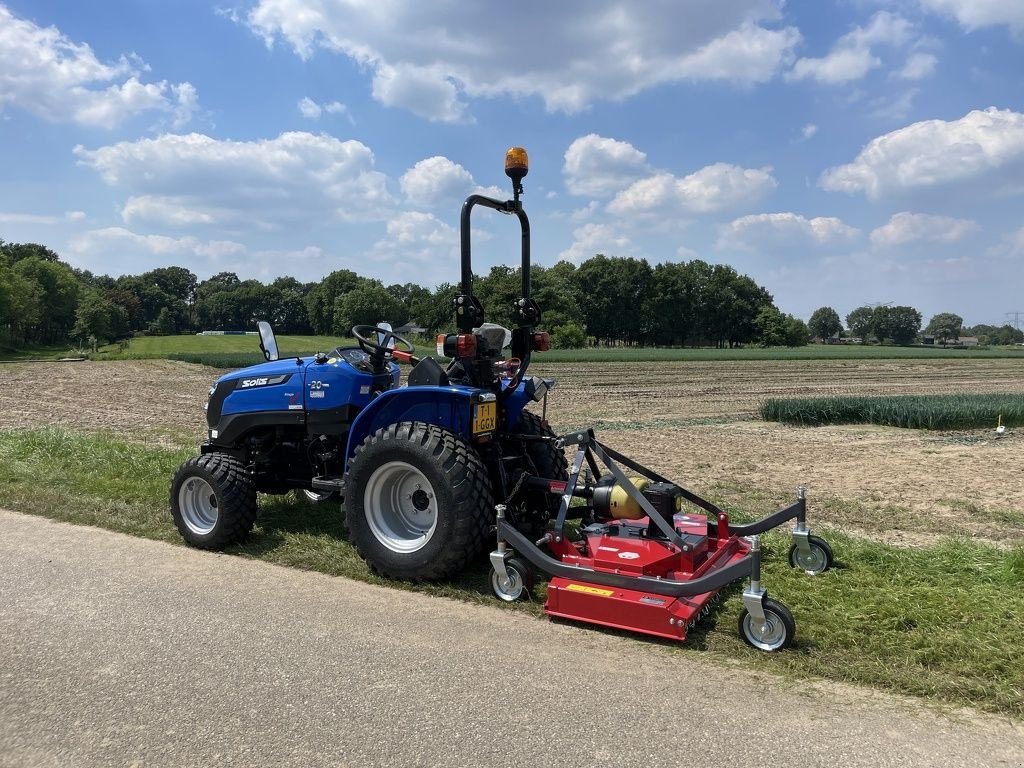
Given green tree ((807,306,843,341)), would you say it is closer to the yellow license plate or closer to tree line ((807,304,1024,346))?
tree line ((807,304,1024,346))

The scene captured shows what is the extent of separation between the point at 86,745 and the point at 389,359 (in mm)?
3507

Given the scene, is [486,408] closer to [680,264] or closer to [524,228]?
[524,228]

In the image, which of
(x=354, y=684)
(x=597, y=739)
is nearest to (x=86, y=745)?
(x=354, y=684)

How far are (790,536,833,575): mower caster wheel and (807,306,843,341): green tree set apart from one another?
160831mm

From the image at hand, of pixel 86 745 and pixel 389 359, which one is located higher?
pixel 389 359

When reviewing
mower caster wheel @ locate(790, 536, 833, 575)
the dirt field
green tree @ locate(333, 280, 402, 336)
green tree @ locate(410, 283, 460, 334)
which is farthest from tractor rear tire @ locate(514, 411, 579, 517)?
green tree @ locate(410, 283, 460, 334)

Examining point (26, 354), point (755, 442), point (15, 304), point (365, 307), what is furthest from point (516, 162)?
point (15, 304)

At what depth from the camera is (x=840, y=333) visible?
155 meters

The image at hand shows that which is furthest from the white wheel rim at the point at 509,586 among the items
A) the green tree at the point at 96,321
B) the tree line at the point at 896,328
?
the tree line at the point at 896,328

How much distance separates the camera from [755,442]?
1195 centimetres

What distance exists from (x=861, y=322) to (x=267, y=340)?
6414 inches

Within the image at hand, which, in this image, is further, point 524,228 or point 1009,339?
point 1009,339

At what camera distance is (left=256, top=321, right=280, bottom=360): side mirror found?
20.6 feet

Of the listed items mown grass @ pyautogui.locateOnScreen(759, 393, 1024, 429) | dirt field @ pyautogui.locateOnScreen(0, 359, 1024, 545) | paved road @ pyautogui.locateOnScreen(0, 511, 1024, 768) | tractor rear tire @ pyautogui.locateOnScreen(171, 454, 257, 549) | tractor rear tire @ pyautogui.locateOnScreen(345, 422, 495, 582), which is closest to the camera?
paved road @ pyautogui.locateOnScreen(0, 511, 1024, 768)
